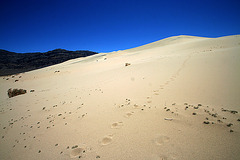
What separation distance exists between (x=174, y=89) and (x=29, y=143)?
4.99 m

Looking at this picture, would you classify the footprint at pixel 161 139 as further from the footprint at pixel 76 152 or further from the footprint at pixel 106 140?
the footprint at pixel 76 152

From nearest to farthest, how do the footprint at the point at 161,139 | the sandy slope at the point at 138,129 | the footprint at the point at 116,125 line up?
A: the sandy slope at the point at 138,129
the footprint at the point at 161,139
the footprint at the point at 116,125

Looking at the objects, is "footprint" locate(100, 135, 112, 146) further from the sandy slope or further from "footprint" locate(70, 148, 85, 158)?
"footprint" locate(70, 148, 85, 158)

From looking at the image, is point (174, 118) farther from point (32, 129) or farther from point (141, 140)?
point (32, 129)

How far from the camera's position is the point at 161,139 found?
212 cm

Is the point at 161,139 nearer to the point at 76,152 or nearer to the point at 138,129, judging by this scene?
the point at 138,129

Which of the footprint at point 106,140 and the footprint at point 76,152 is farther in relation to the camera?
the footprint at point 106,140

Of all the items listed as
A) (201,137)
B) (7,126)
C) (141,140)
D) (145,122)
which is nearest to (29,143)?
→ (7,126)

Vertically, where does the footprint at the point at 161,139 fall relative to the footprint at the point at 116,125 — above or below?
below

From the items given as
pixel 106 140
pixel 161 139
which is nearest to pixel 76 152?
pixel 106 140

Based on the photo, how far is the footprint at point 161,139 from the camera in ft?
6.69

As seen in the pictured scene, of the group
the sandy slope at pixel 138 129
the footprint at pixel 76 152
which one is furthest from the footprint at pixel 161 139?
the footprint at pixel 76 152

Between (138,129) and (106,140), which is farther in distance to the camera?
(138,129)

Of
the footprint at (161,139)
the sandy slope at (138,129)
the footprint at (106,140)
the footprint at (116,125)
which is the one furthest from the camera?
the footprint at (116,125)
